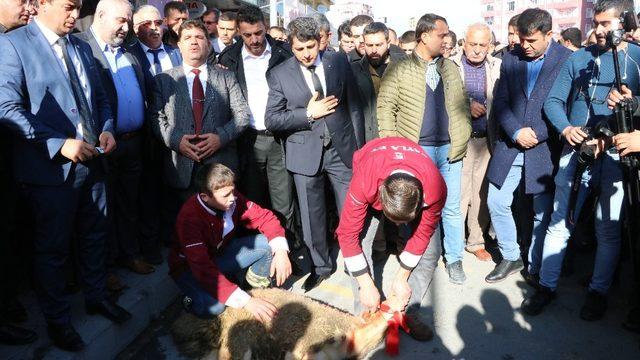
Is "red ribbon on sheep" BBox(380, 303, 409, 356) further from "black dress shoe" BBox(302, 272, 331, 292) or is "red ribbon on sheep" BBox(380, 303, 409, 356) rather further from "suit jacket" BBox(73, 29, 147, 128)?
"suit jacket" BBox(73, 29, 147, 128)

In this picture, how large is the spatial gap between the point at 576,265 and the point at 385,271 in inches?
63.7

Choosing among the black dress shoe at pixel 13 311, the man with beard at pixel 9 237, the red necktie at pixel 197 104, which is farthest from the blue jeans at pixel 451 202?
the black dress shoe at pixel 13 311

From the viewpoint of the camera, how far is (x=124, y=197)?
10.8 feet

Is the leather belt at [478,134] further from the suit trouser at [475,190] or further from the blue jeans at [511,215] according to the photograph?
the blue jeans at [511,215]

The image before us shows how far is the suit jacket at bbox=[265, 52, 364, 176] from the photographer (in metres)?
3.27

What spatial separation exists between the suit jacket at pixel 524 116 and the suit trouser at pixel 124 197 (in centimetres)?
266

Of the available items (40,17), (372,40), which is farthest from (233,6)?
(40,17)

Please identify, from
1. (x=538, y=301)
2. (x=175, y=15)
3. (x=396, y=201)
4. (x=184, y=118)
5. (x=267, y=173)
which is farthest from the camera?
(x=175, y=15)

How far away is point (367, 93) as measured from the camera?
3.84 metres

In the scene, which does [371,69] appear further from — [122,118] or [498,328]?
[498,328]

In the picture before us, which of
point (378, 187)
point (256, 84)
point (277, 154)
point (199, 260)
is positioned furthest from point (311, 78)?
point (199, 260)

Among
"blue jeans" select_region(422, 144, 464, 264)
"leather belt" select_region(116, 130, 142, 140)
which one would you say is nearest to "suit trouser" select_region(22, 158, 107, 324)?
"leather belt" select_region(116, 130, 142, 140)

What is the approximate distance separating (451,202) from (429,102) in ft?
2.57

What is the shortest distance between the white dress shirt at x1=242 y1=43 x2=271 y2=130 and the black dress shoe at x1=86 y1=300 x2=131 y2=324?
5.31 ft
